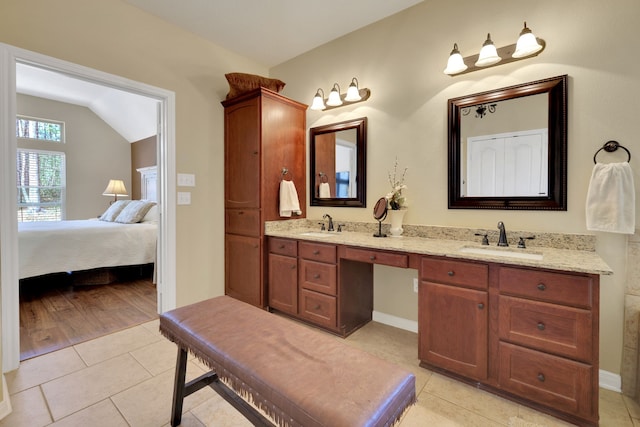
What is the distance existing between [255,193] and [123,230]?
2.27 m

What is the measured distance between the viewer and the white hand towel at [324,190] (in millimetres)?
3078

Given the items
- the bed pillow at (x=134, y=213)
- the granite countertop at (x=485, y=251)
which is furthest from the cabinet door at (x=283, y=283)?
the bed pillow at (x=134, y=213)

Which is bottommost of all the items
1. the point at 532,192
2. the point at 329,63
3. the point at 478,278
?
the point at 478,278

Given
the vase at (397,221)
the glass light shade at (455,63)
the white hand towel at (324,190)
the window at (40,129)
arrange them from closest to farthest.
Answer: the glass light shade at (455,63) → the vase at (397,221) → the white hand towel at (324,190) → the window at (40,129)

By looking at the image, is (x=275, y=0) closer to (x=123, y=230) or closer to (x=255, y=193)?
(x=255, y=193)

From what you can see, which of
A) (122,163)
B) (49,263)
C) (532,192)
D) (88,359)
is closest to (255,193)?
(88,359)

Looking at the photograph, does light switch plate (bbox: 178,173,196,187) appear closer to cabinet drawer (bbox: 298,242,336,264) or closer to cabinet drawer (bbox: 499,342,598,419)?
cabinet drawer (bbox: 298,242,336,264)

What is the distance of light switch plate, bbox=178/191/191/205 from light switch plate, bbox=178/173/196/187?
77 mm

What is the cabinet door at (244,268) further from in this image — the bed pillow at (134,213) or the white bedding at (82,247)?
the bed pillow at (134,213)

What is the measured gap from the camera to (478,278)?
5.63 ft

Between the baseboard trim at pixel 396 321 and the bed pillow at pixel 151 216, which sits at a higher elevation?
the bed pillow at pixel 151 216

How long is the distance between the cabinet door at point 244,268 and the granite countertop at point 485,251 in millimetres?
305

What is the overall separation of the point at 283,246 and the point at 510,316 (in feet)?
5.90

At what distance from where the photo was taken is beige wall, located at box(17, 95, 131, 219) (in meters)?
5.93
